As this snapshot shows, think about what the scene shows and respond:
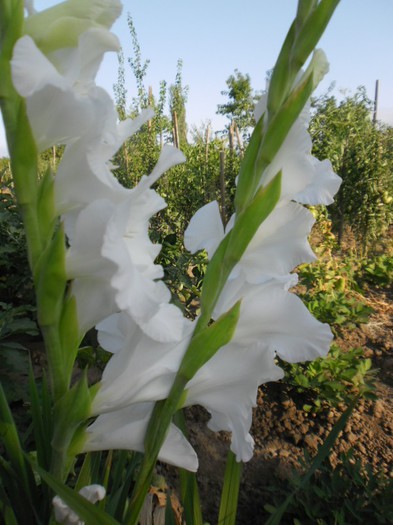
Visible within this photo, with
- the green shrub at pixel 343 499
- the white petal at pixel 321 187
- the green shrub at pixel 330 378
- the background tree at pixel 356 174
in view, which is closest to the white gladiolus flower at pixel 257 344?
the white petal at pixel 321 187

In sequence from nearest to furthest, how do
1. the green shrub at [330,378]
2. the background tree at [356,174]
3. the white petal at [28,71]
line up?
the white petal at [28,71], the green shrub at [330,378], the background tree at [356,174]

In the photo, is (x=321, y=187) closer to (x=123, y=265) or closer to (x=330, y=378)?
(x=123, y=265)

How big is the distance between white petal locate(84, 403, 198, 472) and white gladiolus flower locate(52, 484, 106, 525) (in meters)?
0.05

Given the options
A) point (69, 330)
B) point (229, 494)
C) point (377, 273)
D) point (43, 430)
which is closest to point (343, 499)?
point (229, 494)

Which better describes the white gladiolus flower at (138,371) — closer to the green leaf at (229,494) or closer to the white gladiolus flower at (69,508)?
the white gladiolus flower at (69,508)

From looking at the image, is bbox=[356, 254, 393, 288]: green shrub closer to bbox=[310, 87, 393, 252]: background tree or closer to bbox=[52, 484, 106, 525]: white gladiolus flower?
bbox=[310, 87, 393, 252]: background tree

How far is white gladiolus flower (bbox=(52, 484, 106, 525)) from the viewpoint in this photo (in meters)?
0.50

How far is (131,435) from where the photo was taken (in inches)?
21.9

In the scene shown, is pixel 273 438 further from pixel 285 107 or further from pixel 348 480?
pixel 285 107

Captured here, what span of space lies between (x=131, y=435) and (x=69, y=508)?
0.10 metres

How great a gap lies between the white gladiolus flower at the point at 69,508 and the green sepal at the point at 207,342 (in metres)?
0.17

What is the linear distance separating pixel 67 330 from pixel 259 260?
225 mm

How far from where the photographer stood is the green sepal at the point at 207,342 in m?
0.49

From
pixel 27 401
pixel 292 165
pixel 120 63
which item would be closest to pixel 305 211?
pixel 292 165
